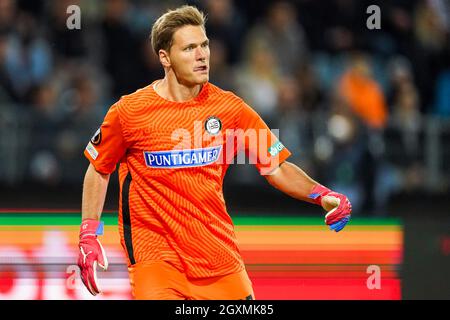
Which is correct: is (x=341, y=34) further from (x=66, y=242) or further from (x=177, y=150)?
(x=177, y=150)

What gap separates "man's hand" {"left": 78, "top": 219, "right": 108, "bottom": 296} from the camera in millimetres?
6344

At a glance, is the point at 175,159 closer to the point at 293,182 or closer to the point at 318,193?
the point at 293,182

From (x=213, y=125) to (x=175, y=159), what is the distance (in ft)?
1.05

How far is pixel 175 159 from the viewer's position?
251 inches

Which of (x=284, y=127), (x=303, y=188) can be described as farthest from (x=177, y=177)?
(x=284, y=127)

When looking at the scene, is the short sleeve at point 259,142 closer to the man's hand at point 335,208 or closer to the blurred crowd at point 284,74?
the man's hand at point 335,208

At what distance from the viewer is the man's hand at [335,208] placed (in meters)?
6.47

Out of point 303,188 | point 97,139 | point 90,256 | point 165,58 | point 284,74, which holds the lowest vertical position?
point 90,256

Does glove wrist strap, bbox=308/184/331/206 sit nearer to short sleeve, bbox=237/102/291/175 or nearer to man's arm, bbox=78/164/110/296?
short sleeve, bbox=237/102/291/175

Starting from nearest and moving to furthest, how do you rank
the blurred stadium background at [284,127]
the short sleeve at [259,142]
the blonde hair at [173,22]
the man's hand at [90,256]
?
the man's hand at [90,256], the blonde hair at [173,22], the short sleeve at [259,142], the blurred stadium background at [284,127]

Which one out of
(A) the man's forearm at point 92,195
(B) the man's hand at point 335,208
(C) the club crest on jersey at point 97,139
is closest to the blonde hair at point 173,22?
(C) the club crest on jersey at point 97,139

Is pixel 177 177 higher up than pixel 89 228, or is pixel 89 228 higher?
pixel 177 177

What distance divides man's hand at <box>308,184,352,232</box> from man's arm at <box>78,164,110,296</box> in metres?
1.32
